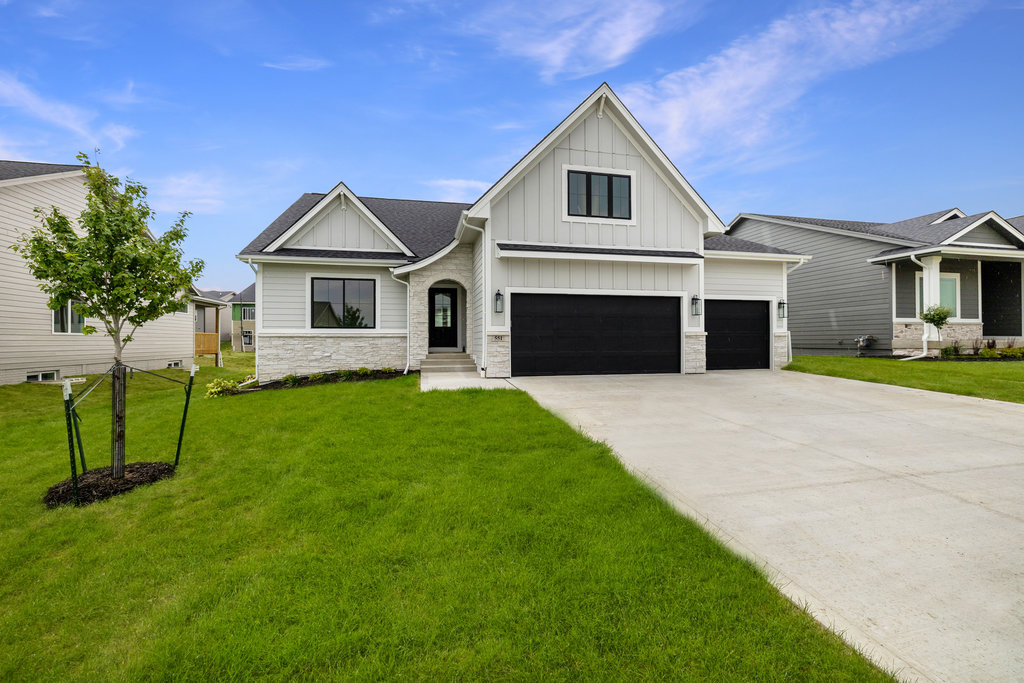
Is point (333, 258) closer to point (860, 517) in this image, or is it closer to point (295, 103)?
point (295, 103)

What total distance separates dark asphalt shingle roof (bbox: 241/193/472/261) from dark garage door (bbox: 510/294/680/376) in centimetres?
450

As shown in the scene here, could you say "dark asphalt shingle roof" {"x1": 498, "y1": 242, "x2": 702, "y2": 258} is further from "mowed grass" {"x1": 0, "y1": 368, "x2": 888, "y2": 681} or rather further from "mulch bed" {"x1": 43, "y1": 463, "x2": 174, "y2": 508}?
"mulch bed" {"x1": 43, "y1": 463, "x2": 174, "y2": 508}

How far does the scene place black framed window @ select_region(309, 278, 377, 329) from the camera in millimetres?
12711

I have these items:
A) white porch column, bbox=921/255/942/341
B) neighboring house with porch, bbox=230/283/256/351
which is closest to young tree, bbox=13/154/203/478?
white porch column, bbox=921/255/942/341

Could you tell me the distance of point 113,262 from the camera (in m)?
4.96

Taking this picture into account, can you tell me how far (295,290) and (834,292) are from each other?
19983 millimetres

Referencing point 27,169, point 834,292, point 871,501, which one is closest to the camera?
point 871,501

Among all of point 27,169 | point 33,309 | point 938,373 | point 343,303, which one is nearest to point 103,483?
point 343,303

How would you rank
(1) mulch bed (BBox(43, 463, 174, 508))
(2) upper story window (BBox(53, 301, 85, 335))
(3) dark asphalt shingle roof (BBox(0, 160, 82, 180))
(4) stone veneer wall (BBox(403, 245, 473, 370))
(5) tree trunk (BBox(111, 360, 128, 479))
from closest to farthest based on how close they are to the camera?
(1) mulch bed (BBox(43, 463, 174, 508)) < (5) tree trunk (BBox(111, 360, 128, 479)) < (3) dark asphalt shingle roof (BBox(0, 160, 82, 180)) < (4) stone veneer wall (BBox(403, 245, 473, 370)) < (2) upper story window (BBox(53, 301, 85, 335))

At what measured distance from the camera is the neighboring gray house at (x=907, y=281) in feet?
49.6

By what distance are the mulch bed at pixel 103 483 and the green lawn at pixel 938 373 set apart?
47.3ft

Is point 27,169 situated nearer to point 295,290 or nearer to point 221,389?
point 295,290

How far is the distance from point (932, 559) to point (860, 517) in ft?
2.03

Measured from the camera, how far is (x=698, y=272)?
12164 millimetres
